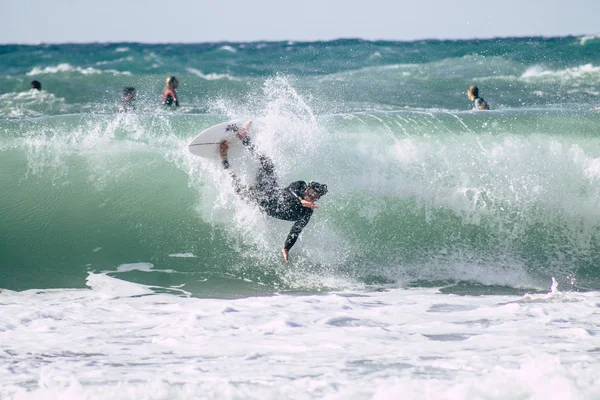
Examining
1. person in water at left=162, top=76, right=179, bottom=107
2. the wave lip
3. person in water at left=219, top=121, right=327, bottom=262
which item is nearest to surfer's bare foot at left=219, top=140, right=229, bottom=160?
person in water at left=219, top=121, right=327, bottom=262

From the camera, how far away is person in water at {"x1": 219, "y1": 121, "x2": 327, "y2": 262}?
7.89 meters

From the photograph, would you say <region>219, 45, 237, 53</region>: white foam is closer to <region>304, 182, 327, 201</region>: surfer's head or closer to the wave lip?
the wave lip

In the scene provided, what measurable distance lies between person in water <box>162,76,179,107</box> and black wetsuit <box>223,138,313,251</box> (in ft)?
19.7

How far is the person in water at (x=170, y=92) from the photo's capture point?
1424 centimetres

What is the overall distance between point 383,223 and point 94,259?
374cm

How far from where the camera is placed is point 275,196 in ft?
27.4

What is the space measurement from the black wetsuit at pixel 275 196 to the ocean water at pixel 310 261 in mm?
178

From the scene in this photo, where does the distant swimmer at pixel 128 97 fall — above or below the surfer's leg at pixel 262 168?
above

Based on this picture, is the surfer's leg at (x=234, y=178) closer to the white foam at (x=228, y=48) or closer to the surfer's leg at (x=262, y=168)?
the surfer's leg at (x=262, y=168)

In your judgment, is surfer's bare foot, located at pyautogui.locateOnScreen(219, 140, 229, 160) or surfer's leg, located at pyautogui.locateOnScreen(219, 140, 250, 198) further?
surfer's bare foot, located at pyautogui.locateOnScreen(219, 140, 229, 160)

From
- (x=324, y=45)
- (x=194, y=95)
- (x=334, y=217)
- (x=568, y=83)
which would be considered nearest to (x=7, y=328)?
(x=334, y=217)

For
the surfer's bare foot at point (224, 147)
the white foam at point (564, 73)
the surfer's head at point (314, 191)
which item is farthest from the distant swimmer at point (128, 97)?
the white foam at point (564, 73)

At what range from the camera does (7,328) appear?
20.8 ft

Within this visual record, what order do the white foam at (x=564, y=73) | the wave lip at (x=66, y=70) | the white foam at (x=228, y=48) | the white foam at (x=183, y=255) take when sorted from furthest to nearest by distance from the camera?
the white foam at (x=228, y=48) → the wave lip at (x=66, y=70) → the white foam at (x=564, y=73) → the white foam at (x=183, y=255)
